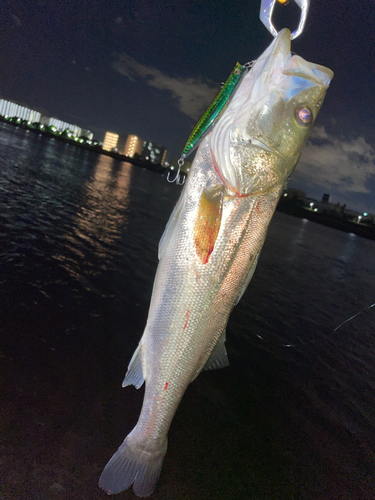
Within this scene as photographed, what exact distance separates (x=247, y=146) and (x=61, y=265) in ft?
20.3

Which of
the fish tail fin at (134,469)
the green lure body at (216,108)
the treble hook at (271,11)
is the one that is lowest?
the fish tail fin at (134,469)

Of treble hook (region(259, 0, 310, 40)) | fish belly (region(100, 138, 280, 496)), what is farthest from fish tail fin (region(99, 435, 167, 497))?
treble hook (region(259, 0, 310, 40))

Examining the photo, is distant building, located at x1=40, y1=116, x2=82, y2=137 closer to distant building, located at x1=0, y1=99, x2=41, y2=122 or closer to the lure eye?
distant building, located at x1=0, y1=99, x2=41, y2=122

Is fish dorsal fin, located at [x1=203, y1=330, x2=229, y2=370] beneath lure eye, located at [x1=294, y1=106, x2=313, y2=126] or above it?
beneath

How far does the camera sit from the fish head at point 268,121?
1781 millimetres

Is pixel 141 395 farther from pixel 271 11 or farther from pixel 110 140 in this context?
pixel 110 140

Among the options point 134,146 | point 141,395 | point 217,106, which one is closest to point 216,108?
point 217,106

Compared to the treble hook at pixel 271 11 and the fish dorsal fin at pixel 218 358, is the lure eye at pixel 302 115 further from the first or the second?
the fish dorsal fin at pixel 218 358

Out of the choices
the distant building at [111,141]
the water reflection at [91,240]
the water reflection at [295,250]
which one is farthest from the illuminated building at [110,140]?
the water reflection at [91,240]

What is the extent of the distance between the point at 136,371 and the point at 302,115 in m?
2.16

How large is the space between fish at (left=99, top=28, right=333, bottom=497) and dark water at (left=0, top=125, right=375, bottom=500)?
1.46 metres

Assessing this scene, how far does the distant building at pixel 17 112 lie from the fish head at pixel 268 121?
204705 millimetres

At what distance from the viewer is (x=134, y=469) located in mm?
1915

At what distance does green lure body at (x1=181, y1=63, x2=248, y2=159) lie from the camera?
6.23ft
